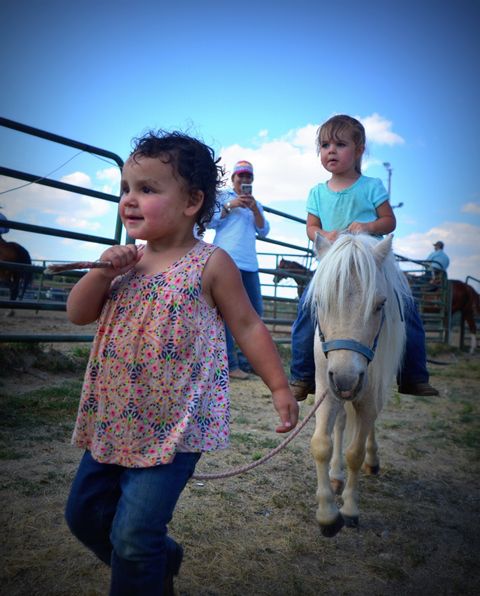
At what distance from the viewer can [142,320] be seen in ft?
4.15

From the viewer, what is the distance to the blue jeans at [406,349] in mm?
2602

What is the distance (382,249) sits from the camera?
211cm

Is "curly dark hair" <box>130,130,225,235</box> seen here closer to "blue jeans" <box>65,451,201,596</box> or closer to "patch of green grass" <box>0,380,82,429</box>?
"blue jeans" <box>65,451,201,596</box>

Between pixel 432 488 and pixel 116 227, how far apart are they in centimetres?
371

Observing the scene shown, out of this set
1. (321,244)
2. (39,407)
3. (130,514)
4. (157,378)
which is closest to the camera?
(130,514)

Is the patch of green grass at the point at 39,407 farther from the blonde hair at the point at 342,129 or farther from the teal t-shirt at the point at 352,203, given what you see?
the blonde hair at the point at 342,129

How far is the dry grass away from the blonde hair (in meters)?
2.04

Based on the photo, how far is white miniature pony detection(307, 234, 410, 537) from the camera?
69.3 inches

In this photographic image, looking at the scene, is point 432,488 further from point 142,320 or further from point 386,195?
point 142,320

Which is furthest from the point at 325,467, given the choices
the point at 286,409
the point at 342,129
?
the point at 342,129

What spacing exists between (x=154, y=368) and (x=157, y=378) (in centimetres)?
3

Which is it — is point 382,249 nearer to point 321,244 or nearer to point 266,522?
point 321,244

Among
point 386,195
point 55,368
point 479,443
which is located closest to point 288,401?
point 386,195

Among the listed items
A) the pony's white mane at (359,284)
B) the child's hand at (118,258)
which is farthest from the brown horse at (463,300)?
the child's hand at (118,258)
